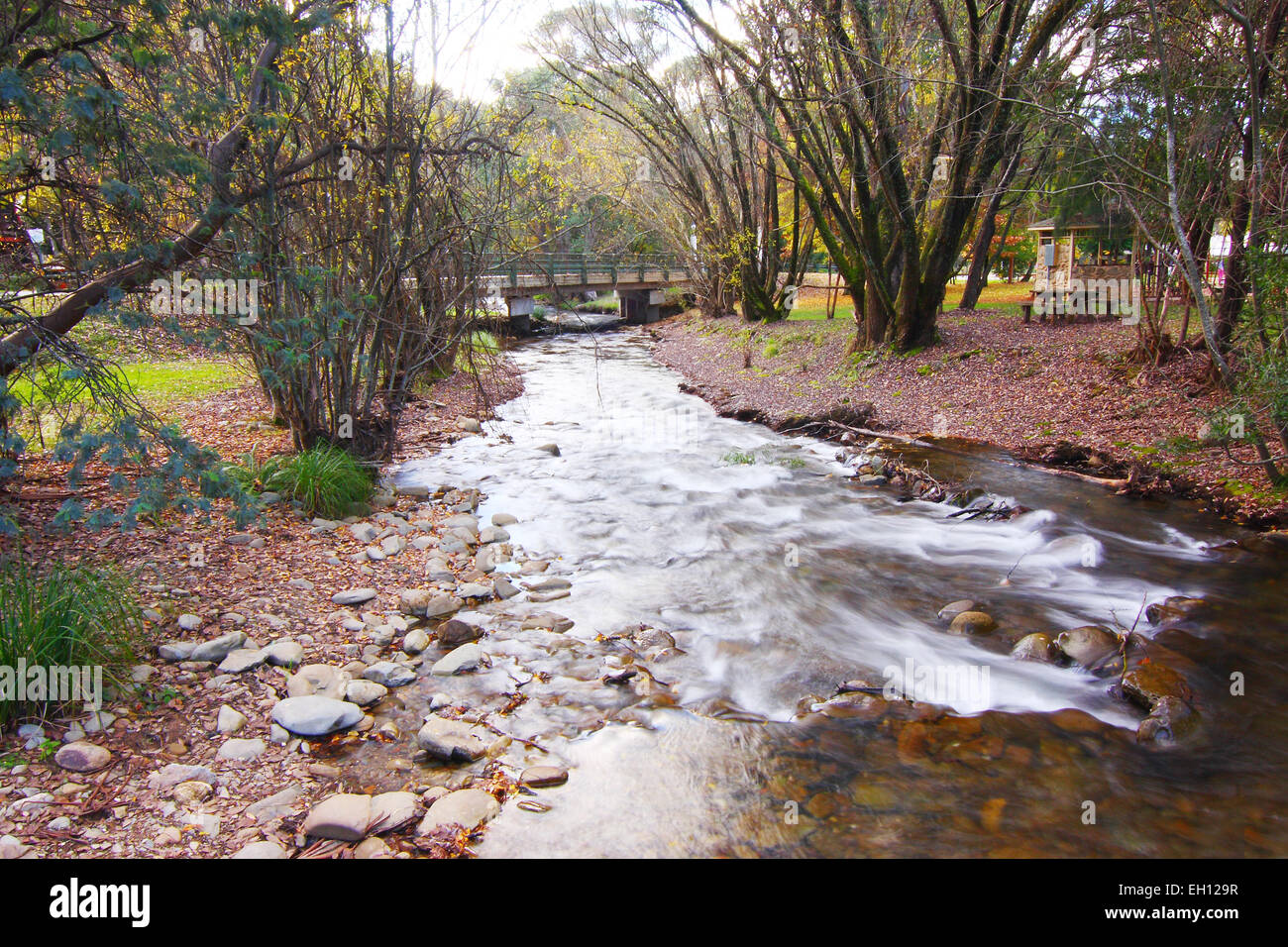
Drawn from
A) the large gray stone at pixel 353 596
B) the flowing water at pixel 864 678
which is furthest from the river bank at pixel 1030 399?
the large gray stone at pixel 353 596

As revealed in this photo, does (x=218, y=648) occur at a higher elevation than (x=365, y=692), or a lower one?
higher

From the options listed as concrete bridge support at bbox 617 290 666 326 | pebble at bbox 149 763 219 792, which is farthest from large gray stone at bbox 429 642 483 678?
concrete bridge support at bbox 617 290 666 326

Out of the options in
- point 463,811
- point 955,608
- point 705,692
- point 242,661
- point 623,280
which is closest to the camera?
point 463,811

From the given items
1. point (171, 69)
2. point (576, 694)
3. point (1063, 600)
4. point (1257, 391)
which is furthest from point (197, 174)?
point (1257, 391)

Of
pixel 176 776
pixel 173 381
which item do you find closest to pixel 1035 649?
pixel 176 776

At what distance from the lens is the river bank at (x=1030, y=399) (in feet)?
A: 29.0

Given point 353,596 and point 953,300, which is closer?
point 353,596

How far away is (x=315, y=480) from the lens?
25.4ft

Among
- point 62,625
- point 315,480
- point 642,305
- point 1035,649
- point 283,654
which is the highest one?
point 642,305

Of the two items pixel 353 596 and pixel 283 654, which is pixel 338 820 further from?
pixel 353 596

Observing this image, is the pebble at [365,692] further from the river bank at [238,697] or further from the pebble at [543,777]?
the pebble at [543,777]

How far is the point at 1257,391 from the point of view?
730cm

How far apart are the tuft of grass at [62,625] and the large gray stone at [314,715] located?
0.86m

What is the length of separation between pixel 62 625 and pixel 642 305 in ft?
120
